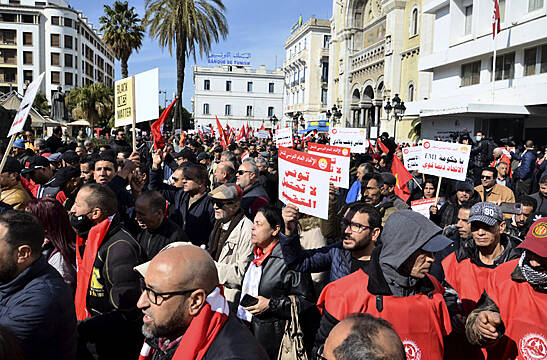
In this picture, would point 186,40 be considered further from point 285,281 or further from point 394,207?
point 285,281

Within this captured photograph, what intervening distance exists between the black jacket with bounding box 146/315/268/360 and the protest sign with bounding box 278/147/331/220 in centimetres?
227

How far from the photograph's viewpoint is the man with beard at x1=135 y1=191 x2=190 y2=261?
12.6 ft

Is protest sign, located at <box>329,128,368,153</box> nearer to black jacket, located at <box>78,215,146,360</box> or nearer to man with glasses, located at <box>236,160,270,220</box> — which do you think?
man with glasses, located at <box>236,160,270,220</box>

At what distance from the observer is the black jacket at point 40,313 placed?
235 cm

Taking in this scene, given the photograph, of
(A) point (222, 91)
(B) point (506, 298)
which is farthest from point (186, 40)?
(A) point (222, 91)

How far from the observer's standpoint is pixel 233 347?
196 centimetres

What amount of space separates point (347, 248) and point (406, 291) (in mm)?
863

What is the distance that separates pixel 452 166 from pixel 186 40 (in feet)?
60.5

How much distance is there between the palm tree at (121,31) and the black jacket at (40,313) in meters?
31.1

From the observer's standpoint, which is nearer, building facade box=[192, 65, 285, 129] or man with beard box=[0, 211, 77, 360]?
man with beard box=[0, 211, 77, 360]

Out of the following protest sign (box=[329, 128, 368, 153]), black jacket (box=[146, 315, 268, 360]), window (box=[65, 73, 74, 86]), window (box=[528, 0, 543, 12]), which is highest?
window (box=[65, 73, 74, 86])

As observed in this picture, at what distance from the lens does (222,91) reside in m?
82.8

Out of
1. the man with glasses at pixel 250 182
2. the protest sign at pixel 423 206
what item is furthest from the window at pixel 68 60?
the protest sign at pixel 423 206

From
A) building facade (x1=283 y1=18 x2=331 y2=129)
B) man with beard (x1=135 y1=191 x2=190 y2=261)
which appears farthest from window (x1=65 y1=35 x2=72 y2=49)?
man with beard (x1=135 y1=191 x2=190 y2=261)
